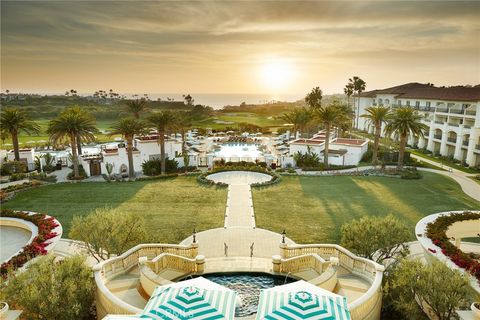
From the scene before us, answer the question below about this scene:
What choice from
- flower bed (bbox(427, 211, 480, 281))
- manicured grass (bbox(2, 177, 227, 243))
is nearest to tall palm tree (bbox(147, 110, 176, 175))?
manicured grass (bbox(2, 177, 227, 243))

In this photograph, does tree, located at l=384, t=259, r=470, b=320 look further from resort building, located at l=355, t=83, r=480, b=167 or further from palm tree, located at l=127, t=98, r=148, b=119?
palm tree, located at l=127, t=98, r=148, b=119

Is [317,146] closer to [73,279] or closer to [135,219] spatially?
[135,219]

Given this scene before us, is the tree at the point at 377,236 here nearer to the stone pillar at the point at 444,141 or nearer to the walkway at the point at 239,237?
the walkway at the point at 239,237

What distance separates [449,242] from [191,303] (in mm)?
14479

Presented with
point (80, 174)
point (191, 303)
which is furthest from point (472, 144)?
point (80, 174)

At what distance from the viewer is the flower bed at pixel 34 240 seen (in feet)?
57.6

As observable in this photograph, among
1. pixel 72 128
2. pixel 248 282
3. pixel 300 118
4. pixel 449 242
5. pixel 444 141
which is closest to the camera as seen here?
pixel 248 282

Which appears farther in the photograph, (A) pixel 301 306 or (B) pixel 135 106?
(B) pixel 135 106

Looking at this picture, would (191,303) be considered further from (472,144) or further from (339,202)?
(472,144)

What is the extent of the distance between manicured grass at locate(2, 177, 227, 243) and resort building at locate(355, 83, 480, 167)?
123ft

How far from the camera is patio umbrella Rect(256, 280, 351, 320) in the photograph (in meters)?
10.4

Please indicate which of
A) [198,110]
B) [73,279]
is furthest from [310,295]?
[198,110]

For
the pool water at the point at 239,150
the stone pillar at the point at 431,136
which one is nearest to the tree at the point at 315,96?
the pool water at the point at 239,150

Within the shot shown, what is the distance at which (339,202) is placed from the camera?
1254 inches
